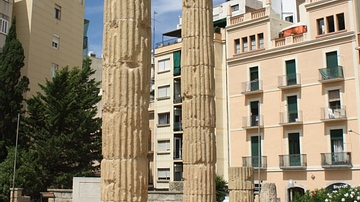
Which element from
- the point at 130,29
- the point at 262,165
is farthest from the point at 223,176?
the point at 130,29

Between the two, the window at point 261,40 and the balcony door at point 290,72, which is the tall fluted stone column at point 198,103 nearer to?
the balcony door at point 290,72

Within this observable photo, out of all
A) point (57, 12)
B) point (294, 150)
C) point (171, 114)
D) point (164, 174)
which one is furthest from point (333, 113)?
point (57, 12)

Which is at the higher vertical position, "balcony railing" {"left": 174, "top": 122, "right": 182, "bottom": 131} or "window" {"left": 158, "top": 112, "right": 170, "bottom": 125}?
"window" {"left": 158, "top": 112, "right": 170, "bottom": 125}

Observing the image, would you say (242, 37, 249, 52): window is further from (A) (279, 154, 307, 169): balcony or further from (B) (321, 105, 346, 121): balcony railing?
(A) (279, 154, 307, 169): balcony

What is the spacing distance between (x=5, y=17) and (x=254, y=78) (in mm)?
13996

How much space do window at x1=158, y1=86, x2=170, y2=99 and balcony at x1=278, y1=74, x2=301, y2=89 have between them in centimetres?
813

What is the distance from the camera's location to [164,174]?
97.3ft

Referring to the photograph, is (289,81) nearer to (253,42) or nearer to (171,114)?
(253,42)

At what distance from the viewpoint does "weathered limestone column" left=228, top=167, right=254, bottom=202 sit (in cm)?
1198

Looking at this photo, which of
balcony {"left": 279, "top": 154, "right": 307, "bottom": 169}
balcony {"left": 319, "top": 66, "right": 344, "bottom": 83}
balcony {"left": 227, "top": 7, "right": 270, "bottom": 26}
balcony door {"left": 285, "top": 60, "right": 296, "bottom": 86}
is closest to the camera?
balcony {"left": 319, "top": 66, "right": 344, "bottom": 83}

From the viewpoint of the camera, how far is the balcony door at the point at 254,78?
86.3 ft

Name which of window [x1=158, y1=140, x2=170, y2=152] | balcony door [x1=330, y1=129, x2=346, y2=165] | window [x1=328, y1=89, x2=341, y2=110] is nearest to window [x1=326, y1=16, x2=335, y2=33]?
window [x1=328, y1=89, x2=341, y2=110]

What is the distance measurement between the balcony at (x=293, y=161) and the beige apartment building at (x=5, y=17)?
15.8 meters

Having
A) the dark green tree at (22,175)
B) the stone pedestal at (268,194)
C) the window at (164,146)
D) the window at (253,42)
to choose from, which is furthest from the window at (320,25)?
the dark green tree at (22,175)
